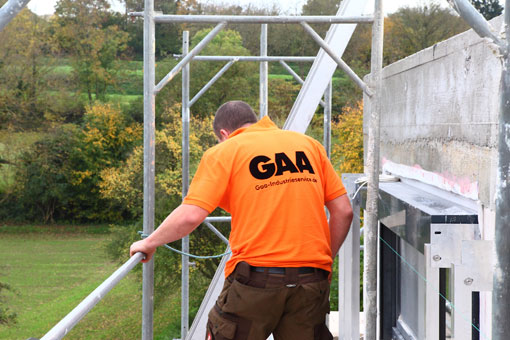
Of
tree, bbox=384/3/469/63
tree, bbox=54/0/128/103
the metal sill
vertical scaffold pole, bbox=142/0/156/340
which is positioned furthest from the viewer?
tree, bbox=54/0/128/103

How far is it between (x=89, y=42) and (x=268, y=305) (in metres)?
30.4

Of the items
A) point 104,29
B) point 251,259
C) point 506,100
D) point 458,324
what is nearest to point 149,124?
point 251,259

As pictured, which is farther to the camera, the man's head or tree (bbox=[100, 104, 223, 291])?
tree (bbox=[100, 104, 223, 291])

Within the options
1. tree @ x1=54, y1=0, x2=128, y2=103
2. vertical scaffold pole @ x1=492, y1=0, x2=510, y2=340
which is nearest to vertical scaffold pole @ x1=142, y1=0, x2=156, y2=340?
vertical scaffold pole @ x1=492, y1=0, x2=510, y2=340

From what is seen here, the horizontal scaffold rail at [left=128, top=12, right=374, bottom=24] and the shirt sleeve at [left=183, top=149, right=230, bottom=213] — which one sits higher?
the horizontal scaffold rail at [left=128, top=12, right=374, bottom=24]

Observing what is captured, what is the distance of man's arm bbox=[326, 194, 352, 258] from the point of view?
2555mm

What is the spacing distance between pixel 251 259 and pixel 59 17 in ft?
104

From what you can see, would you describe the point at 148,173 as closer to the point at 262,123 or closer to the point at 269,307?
the point at 262,123

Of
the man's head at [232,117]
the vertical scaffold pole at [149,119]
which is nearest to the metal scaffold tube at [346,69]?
the man's head at [232,117]

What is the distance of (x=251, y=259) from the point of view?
2.32 m

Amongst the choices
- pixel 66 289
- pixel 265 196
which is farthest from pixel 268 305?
pixel 66 289

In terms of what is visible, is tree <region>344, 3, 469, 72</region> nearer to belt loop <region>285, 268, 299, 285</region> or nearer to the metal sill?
the metal sill

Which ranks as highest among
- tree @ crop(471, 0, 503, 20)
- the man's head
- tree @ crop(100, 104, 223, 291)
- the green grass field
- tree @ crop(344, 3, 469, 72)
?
tree @ crop(471, 0, 503, 20)

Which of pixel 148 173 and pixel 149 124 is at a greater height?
pixel 149 124
